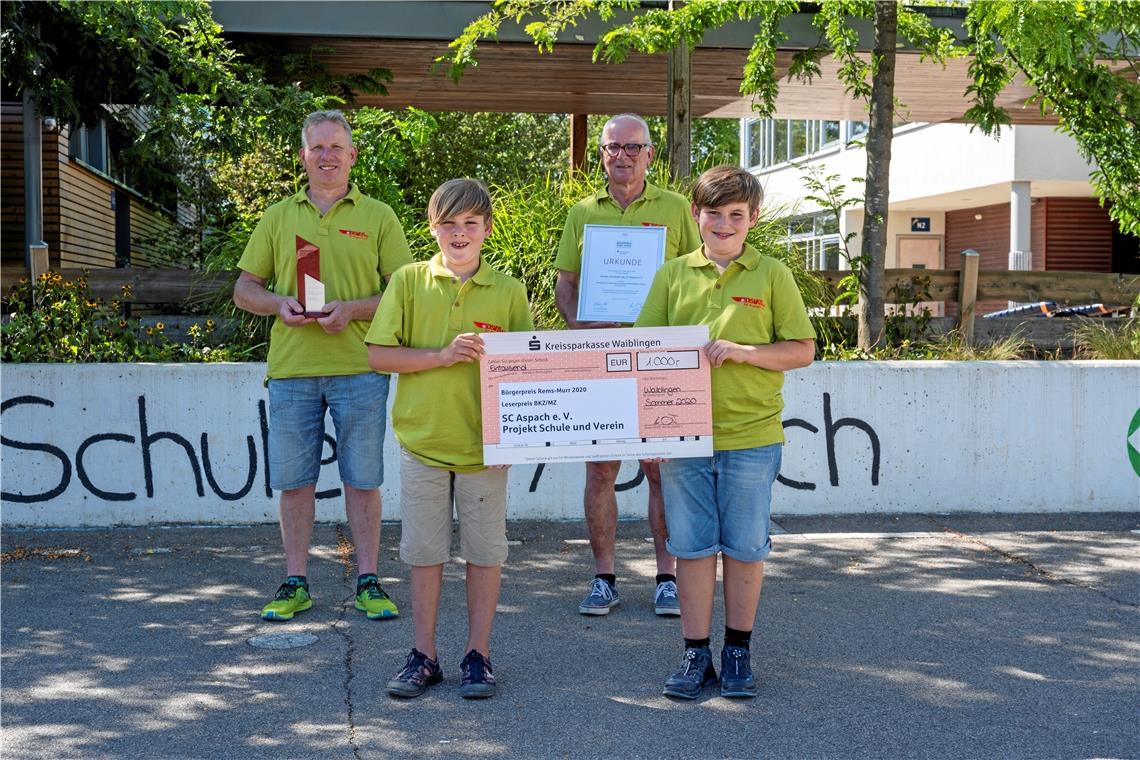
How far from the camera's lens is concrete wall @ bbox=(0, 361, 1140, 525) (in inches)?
290

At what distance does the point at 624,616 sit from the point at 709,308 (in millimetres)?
1744

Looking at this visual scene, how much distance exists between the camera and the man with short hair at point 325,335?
530 cm

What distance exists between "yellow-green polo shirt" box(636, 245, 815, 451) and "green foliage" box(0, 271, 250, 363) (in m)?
4.91

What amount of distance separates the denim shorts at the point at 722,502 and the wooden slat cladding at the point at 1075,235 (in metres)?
Result: 25.8

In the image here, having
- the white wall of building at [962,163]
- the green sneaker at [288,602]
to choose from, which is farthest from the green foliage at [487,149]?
the green sneaker at [288,602]

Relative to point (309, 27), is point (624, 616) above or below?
below

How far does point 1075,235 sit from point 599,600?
25595 mm

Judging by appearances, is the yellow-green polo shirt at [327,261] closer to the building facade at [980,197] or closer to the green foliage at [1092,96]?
the green foliage at [1092,96]

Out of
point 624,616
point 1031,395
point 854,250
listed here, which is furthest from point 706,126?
point 624,616

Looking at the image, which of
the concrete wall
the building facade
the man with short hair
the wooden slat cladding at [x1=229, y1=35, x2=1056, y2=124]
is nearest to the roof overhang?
the wooden slat cladding at [x1=229, y1=35, x2=1056, y2=124]

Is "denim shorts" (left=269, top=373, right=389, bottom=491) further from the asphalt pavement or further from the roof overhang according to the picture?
the roof overhang

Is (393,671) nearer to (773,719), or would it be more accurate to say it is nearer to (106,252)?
(773,719)

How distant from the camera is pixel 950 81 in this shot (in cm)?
1520

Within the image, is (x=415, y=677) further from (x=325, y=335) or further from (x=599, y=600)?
(x=325, y=335)
